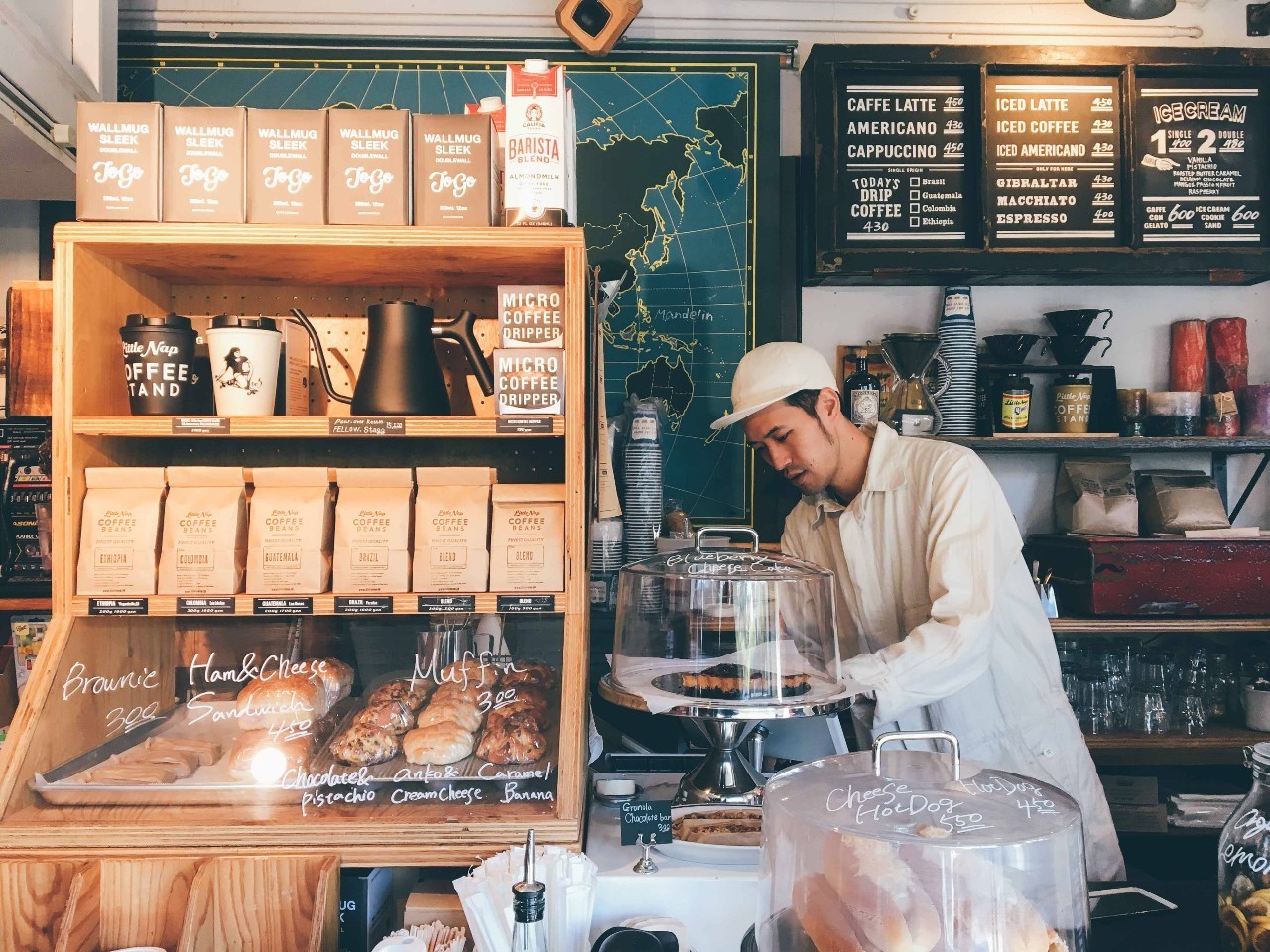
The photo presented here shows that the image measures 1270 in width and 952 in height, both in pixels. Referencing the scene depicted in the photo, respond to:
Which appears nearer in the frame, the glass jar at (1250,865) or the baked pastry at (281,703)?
Result: the glass jar at (1250,865)

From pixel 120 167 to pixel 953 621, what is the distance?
6.52 ft

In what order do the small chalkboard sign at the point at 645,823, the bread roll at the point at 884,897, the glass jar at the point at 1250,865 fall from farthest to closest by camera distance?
the small chalkboard sign at the point at 645,823 < the glass jar at the point at 1250,865 < the bread roll at the point at 884,897

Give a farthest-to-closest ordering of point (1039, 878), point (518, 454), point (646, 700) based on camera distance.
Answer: point (518, 454)
point (646, 700)
point (1039, 878)

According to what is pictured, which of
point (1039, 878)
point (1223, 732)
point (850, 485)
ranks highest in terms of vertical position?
point (850, 485)

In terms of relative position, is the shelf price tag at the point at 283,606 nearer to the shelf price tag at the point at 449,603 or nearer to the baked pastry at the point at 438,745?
the shelf price tag at the point at 449,603

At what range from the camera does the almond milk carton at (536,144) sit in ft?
5.95

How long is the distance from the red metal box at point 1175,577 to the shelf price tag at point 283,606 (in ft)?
7.73

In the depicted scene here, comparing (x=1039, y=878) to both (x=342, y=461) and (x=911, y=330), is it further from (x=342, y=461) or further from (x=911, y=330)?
(x=911, y=330)

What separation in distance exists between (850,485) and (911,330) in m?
1.02

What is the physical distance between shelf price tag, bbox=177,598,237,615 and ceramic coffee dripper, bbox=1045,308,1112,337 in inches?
106

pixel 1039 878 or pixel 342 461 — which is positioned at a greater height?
pixel 342 461

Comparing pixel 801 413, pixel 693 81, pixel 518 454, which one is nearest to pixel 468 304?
pixel 518 454

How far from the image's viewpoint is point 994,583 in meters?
2.14

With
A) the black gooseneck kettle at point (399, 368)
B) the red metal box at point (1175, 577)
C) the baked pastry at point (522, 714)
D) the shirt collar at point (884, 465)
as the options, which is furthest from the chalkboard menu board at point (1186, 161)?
the baked pastry at point (522, 714)
